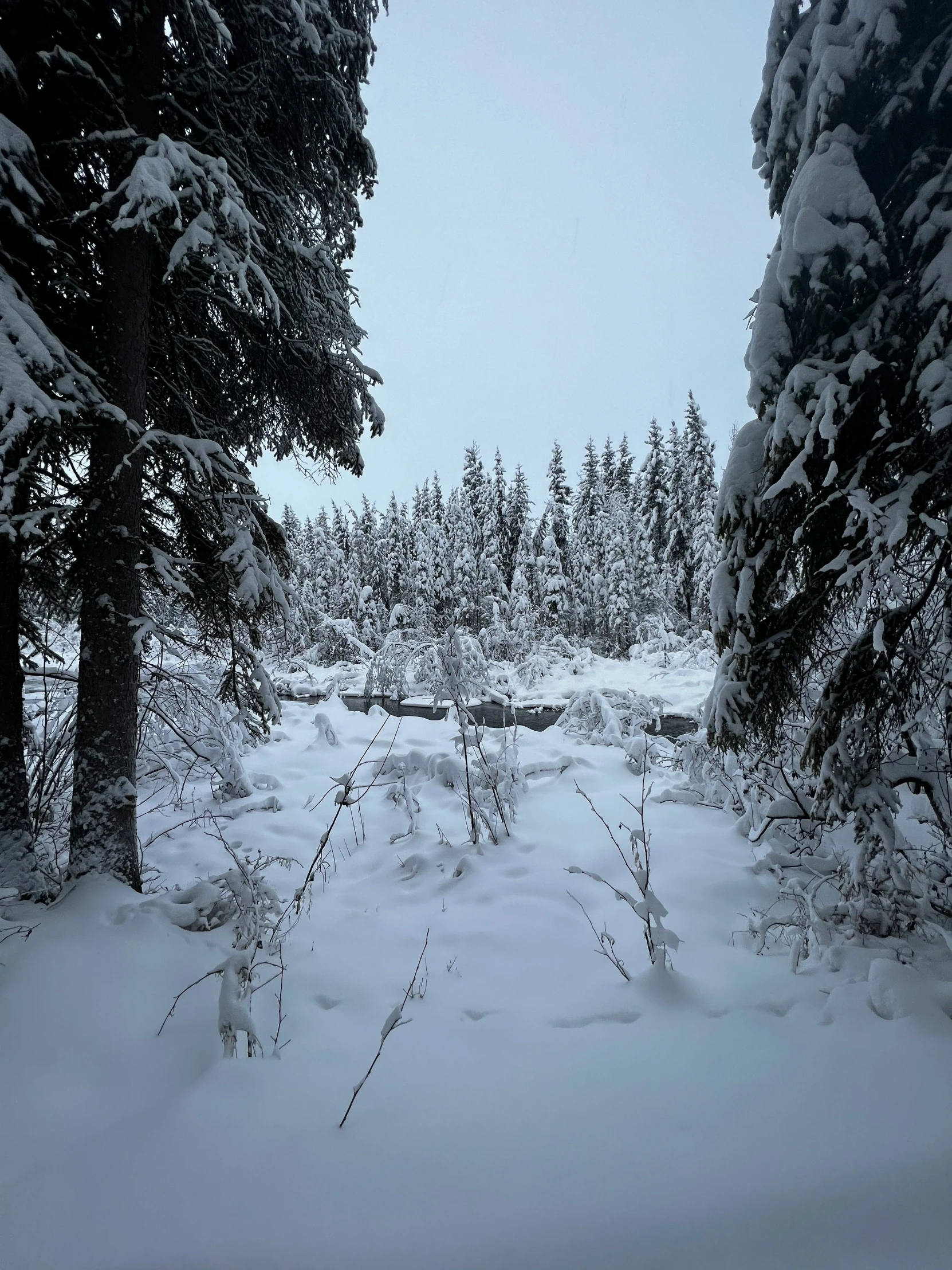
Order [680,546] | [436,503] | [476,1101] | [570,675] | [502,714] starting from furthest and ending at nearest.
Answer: [436,503]
[680,546]
[570,675]
[502,714]
[476,1101]

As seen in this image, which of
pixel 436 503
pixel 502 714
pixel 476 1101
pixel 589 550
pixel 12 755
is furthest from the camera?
pixel 436 503

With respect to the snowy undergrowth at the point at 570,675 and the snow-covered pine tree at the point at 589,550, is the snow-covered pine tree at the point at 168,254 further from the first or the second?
the snow-covered pine tree at the point at 589,550

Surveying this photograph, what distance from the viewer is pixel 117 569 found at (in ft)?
11.4

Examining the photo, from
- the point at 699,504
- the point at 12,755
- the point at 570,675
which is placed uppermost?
the point at 699,504

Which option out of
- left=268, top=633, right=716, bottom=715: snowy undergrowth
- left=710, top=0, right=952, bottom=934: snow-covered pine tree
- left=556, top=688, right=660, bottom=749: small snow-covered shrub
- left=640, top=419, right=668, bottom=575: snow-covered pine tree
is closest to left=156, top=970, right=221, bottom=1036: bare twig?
left=710, top=0, right=952, bottom=934: snow-covered pine tree

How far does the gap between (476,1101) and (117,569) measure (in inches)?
130

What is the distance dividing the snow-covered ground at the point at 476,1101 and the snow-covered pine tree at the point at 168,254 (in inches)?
49.3

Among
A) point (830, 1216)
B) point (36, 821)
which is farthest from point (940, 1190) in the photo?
point (36, 821)

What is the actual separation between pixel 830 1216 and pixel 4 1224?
7.99ft

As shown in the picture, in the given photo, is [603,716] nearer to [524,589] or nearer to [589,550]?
[524,589]

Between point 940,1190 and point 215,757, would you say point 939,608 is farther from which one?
point 215,757

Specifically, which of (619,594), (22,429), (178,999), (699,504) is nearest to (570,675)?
(619,594)

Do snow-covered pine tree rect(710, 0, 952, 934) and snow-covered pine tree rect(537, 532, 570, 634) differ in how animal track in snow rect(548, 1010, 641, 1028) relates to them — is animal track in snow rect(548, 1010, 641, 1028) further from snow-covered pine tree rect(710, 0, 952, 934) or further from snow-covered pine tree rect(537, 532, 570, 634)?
snow-covered pine tree rect(537, 532, 570, 634)

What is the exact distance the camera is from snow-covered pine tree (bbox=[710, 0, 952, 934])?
2.31 m
